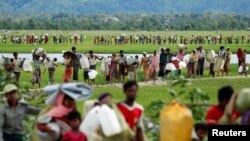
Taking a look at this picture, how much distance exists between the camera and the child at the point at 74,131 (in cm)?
1058

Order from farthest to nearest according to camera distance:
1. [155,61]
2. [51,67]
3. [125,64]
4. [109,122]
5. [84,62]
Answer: [155,61]
[125,64]
[84,62]
[51,67]
[109,122]

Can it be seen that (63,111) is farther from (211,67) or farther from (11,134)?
(211,67)

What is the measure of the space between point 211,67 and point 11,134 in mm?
23187

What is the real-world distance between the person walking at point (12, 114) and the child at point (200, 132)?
2.41 meters

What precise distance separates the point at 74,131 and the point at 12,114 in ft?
5.31

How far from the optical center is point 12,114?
471 inches

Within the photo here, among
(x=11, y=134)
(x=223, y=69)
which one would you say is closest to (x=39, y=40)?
(x=223, y=69)

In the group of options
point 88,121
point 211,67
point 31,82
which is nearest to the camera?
point 88,121

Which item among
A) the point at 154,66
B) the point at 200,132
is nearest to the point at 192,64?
the point at 154,66

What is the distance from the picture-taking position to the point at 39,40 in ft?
305

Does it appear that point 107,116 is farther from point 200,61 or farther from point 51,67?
point 200,61

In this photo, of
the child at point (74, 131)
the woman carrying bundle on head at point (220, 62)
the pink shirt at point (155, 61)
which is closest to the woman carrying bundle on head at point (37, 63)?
the pink shirt at point (155, 61)

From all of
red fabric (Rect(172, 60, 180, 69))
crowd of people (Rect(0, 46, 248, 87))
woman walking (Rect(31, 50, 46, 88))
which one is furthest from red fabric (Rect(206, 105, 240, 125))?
red fabric (Rect(172, 60, 180, 69))

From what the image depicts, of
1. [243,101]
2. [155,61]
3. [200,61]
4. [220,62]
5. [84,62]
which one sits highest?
[243,101]
